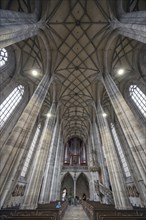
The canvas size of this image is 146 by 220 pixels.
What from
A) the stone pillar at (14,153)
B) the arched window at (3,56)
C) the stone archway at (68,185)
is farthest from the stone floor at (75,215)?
the stone archway at (68,185)

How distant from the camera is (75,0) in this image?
35.8 ft

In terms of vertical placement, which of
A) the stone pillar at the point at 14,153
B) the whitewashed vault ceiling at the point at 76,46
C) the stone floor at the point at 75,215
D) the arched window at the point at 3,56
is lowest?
the stone floor at the point at 75,215

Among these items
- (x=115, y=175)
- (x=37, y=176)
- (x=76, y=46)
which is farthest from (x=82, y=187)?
(x=76, y=46)

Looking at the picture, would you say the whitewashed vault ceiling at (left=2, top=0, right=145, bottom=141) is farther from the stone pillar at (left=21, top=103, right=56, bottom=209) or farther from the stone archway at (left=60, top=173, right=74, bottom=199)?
the stone archway at (left=60, top=173, right=74, bottom=199)

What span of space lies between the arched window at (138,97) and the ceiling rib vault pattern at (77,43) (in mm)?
4912

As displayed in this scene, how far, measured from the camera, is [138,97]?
45.1 ft

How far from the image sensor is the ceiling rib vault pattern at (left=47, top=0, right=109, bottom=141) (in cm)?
1119

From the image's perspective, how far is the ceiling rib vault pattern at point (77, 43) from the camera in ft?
36.7

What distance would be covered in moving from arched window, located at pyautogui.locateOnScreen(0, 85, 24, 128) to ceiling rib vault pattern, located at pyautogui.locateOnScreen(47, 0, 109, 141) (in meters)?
5.21

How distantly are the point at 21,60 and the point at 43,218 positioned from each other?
574 inches

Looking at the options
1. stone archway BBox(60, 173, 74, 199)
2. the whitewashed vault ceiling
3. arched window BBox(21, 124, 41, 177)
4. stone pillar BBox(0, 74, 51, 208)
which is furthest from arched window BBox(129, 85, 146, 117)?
stone archway BBox(60, 173, 74, 199)

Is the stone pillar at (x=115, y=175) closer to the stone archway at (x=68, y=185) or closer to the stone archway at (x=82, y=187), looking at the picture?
the stone archway at (x=82, y=187)

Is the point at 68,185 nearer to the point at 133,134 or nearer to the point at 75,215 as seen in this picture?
the point at 75,215

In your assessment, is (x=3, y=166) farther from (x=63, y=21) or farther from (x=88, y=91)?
(x=88, y=91)
